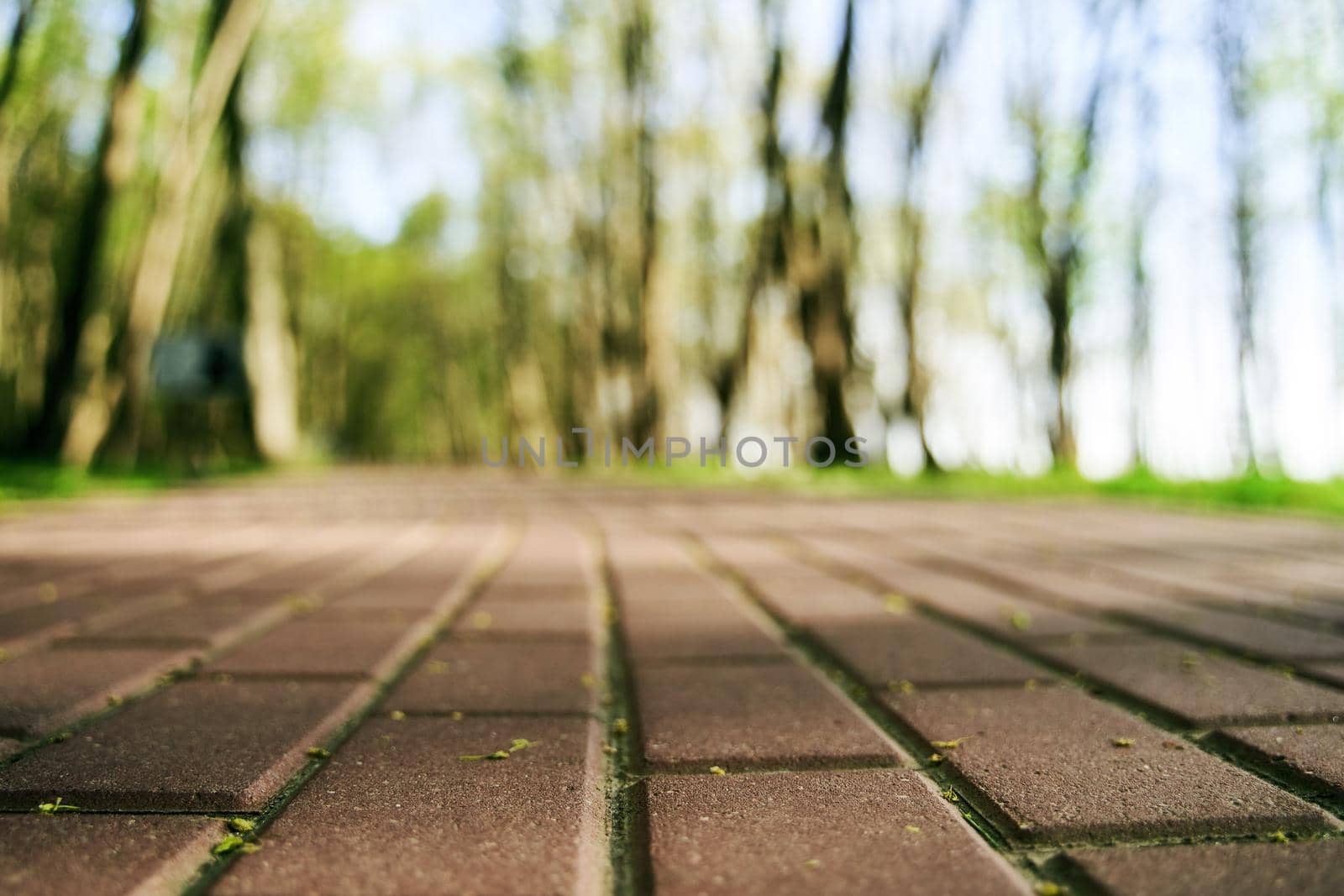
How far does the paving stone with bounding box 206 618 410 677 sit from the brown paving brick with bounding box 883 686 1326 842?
1280 mm

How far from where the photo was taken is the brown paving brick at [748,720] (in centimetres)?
159

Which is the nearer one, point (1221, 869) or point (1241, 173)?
point (1221, 869)

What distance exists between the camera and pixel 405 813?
1.35m

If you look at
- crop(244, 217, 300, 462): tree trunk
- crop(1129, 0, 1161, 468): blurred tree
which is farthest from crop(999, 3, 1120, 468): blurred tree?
crop(244, 217, 300, 462): tree trunk

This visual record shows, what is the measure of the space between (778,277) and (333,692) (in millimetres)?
13599

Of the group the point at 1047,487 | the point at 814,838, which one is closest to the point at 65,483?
the point at 814,838

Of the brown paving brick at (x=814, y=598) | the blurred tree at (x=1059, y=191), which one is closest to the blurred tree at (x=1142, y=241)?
the blurred tree at (x=1059, y=191)

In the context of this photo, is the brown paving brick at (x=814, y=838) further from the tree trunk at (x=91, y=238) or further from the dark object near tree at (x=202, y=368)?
the tree trunk at (x=91, y=238)

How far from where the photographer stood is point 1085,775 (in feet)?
4.90

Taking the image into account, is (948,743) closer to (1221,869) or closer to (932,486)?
(1221,869)

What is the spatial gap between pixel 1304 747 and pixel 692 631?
1.49 m

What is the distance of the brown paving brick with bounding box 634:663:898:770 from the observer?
1.59m

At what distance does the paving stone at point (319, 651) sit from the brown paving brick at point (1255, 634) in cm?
226

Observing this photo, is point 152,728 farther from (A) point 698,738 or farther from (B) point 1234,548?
(B) point 1234,548
